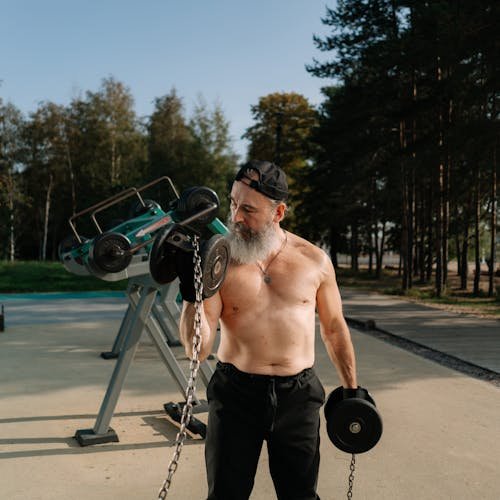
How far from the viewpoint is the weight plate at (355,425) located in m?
2.36

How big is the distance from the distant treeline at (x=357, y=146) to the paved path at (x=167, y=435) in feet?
20.9

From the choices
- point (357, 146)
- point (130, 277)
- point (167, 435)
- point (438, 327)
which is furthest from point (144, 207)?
point (357, 146)

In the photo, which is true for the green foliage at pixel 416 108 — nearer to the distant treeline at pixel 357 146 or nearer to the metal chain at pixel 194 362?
the distant treeline at pixel 357 146

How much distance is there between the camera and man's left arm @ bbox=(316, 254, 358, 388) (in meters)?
2.40

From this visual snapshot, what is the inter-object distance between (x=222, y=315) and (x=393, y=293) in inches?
618

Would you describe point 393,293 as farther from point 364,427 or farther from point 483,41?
point 364,427

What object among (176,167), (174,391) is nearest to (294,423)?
(174,391)

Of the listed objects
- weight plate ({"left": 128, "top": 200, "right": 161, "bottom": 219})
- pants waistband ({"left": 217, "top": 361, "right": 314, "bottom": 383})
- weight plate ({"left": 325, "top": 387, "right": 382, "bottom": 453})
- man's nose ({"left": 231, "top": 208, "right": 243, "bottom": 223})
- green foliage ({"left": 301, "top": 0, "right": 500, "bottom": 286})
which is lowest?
weight plate ({"left": 325, "top": 387, "right": 382, "bottom": 453})

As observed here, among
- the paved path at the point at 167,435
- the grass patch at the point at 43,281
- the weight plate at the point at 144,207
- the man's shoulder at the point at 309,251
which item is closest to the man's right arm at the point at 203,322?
the man's shoulder at the point at 309,251

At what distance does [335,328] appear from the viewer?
2406mm

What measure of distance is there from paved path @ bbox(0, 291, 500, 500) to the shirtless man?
4.56 ft

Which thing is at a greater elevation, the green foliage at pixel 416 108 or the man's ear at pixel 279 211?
the green foliage at pixel 416 108

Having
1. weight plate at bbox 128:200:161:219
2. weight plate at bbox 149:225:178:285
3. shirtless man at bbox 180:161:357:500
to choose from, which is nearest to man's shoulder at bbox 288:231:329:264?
shirtless man at bbox 180:161:357:500

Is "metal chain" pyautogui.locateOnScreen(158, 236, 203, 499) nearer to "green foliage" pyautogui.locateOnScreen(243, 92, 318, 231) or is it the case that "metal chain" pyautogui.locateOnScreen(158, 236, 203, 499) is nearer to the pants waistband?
the pants waistband
